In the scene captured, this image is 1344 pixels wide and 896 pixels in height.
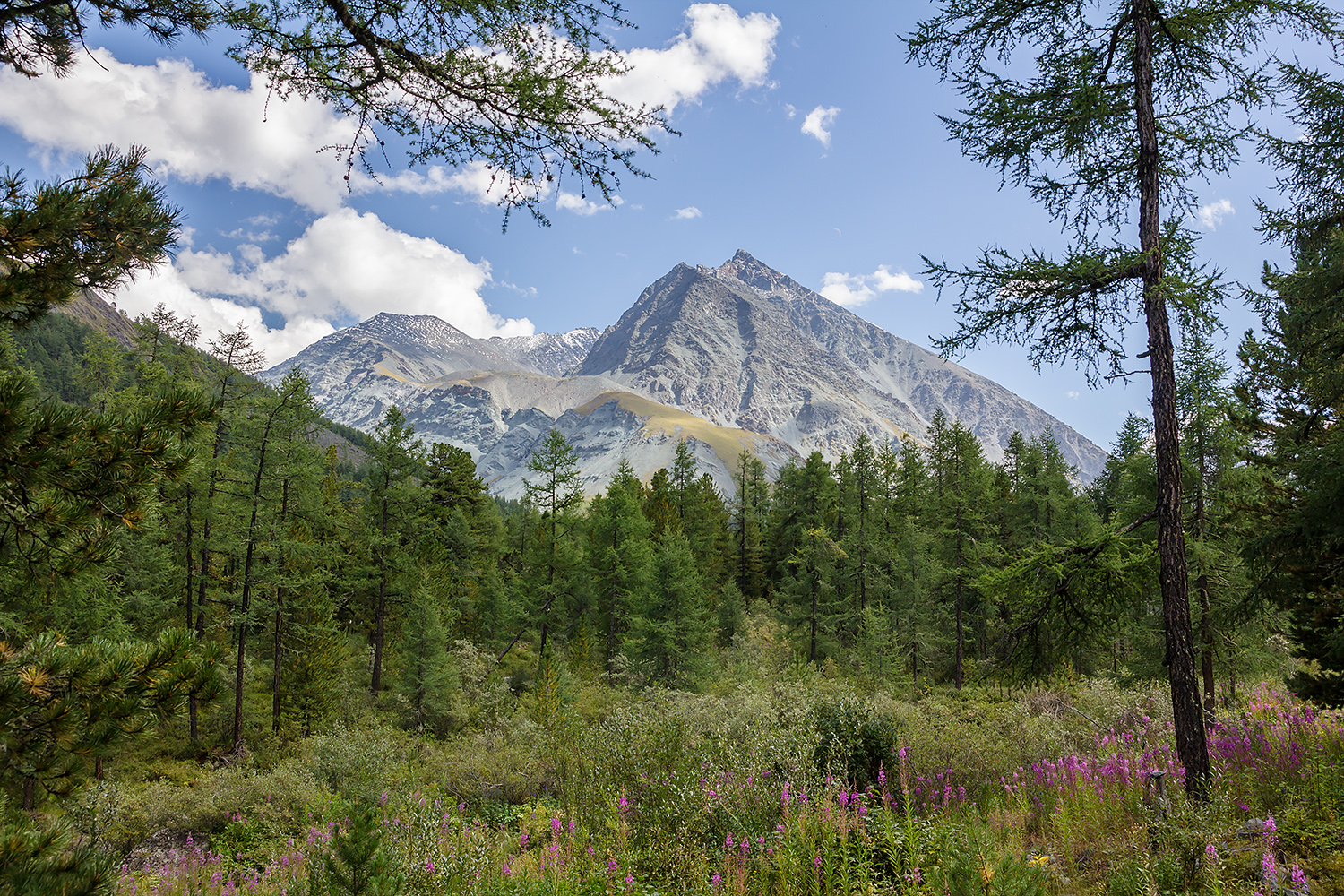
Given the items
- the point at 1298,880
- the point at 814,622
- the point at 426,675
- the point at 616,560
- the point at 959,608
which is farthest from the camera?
the point at 814,622

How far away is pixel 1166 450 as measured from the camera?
17.2 feet

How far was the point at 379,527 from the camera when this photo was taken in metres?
21.6

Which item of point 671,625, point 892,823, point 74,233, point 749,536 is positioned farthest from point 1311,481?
point 749,536

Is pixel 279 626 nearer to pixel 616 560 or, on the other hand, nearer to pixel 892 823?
pixel 616 560

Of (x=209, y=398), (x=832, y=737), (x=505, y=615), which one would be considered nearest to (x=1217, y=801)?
(x=832, y=737)

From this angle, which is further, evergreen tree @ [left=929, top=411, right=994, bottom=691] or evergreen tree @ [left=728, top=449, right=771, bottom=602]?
evergreen tree @ [left=728, top=449, right=771, bottom=602]

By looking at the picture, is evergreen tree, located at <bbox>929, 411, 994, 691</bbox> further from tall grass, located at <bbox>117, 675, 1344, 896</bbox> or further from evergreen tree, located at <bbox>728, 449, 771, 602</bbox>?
evergreen tree, located at <bbox>728, 449, 771, 602</bbox>

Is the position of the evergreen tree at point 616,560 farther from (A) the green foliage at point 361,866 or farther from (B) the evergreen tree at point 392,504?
(A) the green foliage at point 361,866

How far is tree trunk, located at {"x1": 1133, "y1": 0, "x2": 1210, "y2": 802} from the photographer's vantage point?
4.90 meters

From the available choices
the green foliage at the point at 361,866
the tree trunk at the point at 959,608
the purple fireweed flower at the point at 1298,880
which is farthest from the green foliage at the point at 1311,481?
the tree trunk at the point at 959,608

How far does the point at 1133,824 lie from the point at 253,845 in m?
13.1

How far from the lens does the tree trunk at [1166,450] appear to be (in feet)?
16.1

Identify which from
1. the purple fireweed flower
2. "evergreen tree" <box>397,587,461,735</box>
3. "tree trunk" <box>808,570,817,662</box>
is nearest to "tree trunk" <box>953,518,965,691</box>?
"tree trunk" <box>808,570,817,662</box>

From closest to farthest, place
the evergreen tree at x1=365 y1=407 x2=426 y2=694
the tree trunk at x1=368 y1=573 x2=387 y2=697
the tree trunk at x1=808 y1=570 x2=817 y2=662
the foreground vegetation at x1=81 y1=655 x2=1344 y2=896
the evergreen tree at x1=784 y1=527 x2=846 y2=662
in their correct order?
the foreground vegetation at x1=81 y1=655 x2=1344 y2=896 → the tree trunk at x1=368 y1=573 x2=387 y2=697 → the evergreen tree at x1=365 y1=407 x2=426 y2=694 → the tree trunk at x1=808 y1=570 x2=817 y2=662 → the evergreen tree at x1=784 y1=527 x2=846 y2=662
